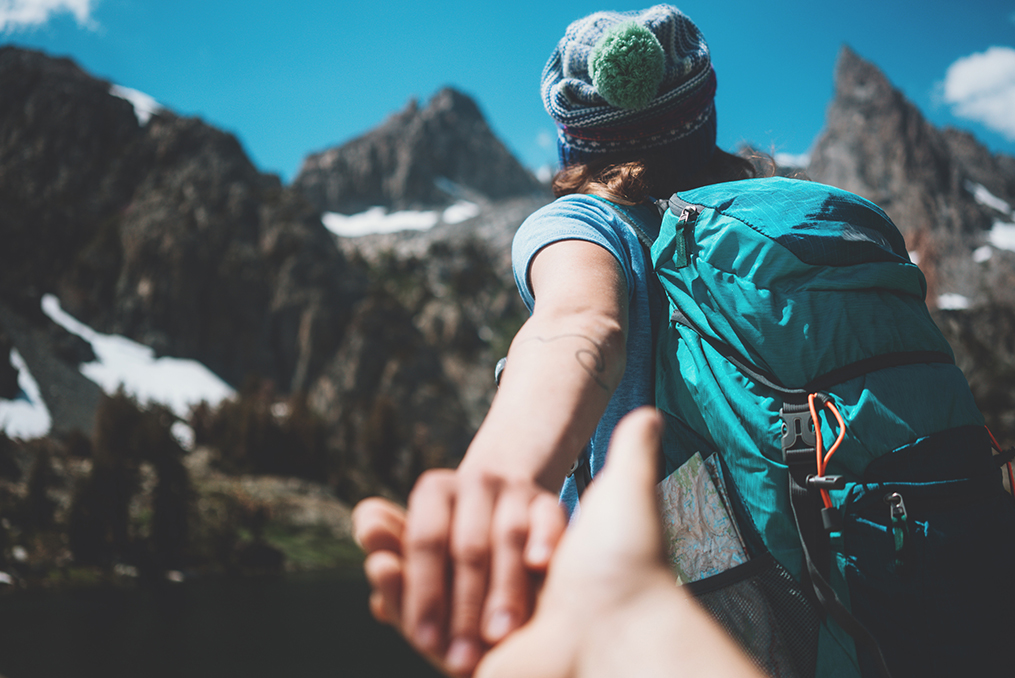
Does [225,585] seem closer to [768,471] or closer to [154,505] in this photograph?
[154,505]

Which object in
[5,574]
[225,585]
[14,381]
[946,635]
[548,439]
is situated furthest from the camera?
[14,381]

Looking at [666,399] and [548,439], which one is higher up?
[666,399]

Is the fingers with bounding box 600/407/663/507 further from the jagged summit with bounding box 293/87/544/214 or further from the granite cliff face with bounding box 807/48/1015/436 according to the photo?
the jagged summit with bounding box 293/87/544/214

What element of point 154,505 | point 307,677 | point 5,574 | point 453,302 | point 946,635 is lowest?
point 307,677

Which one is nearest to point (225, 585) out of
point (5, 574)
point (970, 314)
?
point (5, 574)

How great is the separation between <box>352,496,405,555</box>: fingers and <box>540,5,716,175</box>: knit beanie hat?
97 centimetres

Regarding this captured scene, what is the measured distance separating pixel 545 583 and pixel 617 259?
0.65m

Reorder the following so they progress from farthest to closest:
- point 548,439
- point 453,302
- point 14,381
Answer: point 453,302 < point 14,381 < point 548,439

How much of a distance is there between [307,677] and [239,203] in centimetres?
4637

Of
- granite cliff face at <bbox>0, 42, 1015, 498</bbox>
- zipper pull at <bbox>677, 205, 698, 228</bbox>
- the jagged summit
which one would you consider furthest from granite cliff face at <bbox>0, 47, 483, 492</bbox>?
the jagged summit

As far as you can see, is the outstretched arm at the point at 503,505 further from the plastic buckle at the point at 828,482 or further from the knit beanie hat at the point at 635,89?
the knit beanie hat at the point at 635,89

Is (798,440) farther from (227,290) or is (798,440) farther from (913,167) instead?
(913,167)

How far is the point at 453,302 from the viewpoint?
5431 centimetres

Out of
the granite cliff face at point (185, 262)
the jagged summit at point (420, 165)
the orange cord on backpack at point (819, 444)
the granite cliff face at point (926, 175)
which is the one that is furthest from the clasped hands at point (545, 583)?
the jagged summit at point (420, 165)
